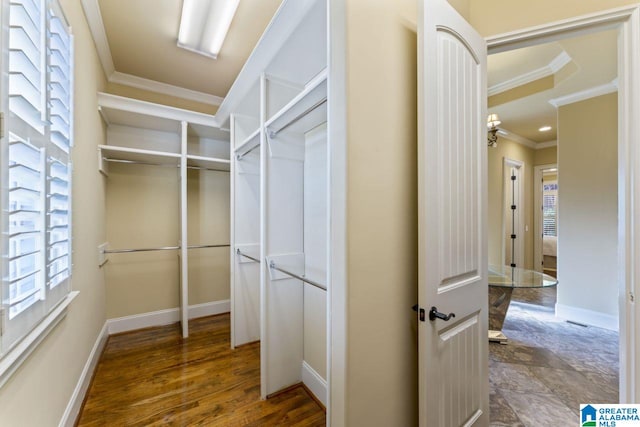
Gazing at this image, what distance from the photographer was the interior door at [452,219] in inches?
43.3

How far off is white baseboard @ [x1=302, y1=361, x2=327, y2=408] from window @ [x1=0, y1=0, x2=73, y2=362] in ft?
5.32

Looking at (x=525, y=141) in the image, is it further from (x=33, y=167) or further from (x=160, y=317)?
(x=160, y=317)

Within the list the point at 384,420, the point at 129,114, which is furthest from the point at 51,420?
the point at 129,114

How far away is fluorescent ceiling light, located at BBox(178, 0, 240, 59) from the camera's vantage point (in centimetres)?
194

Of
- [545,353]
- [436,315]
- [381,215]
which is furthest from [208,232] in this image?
[545,353]

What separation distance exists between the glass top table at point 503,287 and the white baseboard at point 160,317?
3.29 meters

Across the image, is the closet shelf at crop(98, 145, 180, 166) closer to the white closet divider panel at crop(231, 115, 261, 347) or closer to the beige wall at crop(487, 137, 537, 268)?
the white closet divider panel at crop(231, 115, 261, 347)

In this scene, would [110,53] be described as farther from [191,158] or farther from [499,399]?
[499,399]

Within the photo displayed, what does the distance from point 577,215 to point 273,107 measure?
410 cm

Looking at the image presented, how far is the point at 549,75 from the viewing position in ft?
10.1

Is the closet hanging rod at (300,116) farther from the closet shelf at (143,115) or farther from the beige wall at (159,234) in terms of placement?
the beige wall at (159,234)

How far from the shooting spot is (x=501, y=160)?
4.88 meters

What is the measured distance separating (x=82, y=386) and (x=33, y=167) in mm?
1678

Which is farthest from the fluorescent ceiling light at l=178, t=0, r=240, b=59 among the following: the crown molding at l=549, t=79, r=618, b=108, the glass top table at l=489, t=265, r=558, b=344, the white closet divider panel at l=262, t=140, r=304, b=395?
the crown molding at l=549, t=79, r=618, b=108
